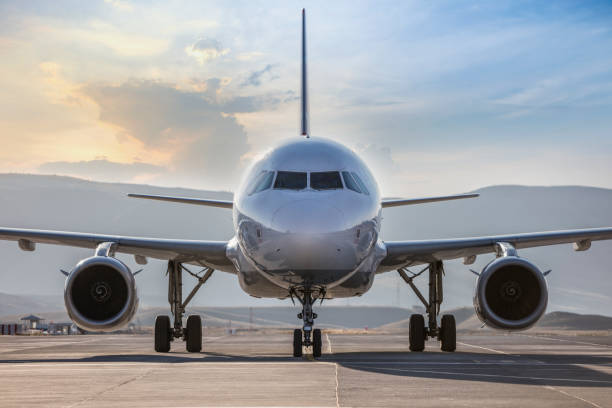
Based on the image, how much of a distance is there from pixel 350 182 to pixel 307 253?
81.4 inches

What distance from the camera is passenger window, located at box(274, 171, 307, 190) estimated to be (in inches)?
637

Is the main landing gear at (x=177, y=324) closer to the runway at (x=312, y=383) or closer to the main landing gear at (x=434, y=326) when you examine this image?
the runway at (x=312, y=383)

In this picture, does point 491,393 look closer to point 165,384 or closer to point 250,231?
point 165,384

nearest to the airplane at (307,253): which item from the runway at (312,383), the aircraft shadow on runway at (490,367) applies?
the aircraft shadow on runway at (490,367)

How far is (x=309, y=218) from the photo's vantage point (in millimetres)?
15086

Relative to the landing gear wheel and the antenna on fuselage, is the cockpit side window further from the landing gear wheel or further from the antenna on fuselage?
the landing gear wheel

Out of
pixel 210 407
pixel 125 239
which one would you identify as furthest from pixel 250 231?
pixel 210 407

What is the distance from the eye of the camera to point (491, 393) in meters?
10.3

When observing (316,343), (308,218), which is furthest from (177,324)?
(308,218)

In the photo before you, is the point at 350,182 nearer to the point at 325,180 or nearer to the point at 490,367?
the point at 325,180

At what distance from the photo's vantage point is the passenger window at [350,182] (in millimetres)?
16578

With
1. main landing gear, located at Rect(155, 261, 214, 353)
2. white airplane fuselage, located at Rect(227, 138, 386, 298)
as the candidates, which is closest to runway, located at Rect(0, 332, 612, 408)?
white airplane fuselage, located at Rect(227, 138, 386, 298)

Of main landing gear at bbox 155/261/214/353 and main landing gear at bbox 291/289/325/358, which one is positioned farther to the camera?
main landing gear at bbox 155/261/214/353

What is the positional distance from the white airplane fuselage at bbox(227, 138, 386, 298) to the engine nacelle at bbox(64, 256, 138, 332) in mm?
2583
